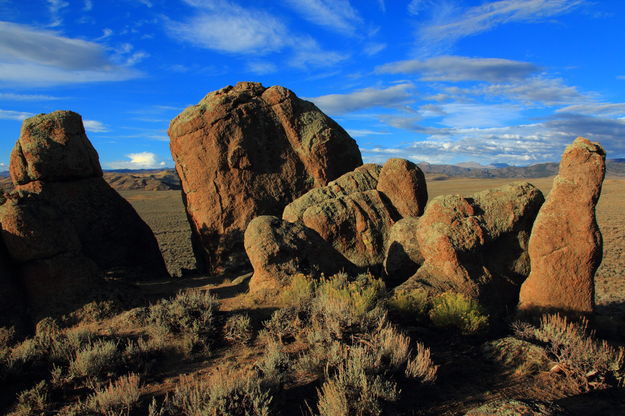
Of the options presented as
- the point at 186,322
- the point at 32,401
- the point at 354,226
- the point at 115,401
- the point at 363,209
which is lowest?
the point at 32,401

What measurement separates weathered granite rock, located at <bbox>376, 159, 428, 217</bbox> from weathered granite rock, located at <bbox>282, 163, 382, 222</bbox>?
0.71 m

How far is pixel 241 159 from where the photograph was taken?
45.8 ft

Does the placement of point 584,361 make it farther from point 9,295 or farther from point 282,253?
point 9,295

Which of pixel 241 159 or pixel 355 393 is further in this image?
pixel 241 159

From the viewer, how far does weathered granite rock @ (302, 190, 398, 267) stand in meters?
11.6

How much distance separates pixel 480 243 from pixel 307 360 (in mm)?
5214

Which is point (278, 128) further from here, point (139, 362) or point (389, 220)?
point (139, 362)

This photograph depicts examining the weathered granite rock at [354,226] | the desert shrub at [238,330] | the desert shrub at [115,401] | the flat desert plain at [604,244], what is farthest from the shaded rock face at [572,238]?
the desert shrub at [115,401]

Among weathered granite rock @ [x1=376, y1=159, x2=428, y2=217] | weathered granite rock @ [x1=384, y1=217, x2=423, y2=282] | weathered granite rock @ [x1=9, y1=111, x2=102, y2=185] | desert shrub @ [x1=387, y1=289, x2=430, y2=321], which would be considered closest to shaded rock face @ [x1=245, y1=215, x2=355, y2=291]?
weathered granite rock @ [x1=384, y1=217, x2=423, y2=282]

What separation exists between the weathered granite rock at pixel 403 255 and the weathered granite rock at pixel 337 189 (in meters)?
2.64

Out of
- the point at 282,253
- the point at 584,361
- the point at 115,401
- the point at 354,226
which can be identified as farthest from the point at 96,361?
the point at 354,226

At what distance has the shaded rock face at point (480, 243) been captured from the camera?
29.0 ft

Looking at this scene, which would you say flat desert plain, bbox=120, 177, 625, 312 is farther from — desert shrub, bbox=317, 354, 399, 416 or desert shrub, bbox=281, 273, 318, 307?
desert shrub, bbox=317, 354, 399, 416

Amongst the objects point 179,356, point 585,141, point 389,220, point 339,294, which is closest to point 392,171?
point 389,220
